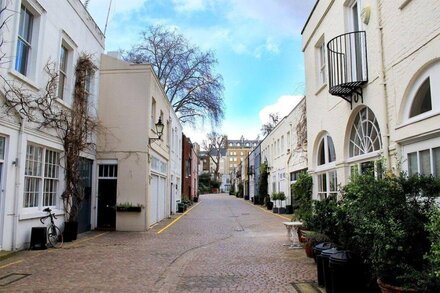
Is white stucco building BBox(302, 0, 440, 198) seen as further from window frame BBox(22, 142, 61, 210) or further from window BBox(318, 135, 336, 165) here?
window frame BBox(22, 142, 61, 210)

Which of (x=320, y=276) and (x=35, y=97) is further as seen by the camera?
(x=35, y=97)

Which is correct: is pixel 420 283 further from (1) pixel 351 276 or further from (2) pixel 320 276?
(2) pixel 320 276

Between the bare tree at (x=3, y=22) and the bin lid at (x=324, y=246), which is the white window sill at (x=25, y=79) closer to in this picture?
the bare tree at (x=3, y=22)

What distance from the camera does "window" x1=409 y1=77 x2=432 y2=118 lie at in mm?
6590

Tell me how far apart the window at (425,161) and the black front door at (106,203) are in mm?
12291

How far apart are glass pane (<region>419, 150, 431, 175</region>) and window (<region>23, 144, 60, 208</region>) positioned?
9.61m

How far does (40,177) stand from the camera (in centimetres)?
1144

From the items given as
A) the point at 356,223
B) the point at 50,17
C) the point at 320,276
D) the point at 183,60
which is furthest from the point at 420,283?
the point at 183,60

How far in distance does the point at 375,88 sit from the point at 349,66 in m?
1.17

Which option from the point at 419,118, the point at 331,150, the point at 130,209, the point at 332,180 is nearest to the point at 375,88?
the point at 419,118

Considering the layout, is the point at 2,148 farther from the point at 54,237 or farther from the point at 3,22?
the point at 54,237

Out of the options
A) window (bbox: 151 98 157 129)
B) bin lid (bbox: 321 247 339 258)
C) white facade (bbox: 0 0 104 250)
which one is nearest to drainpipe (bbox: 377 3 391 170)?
bin lid (bbox: 321 247 339 258)

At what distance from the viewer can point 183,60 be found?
123 ft

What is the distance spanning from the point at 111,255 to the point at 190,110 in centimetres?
2961
